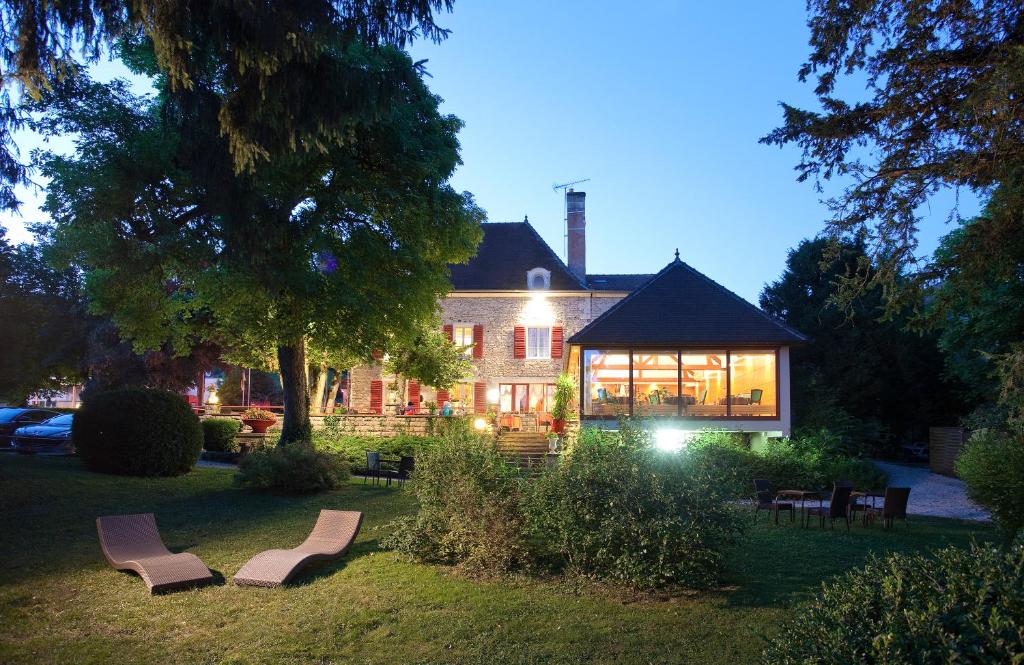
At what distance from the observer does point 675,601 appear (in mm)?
7473

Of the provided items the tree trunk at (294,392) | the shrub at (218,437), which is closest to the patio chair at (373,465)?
the tree trunk at (294,392)

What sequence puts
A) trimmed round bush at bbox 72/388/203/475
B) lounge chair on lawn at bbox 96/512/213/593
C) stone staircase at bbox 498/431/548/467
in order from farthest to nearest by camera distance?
stone staircase at bbox 498/431/548/467 → trimmed round bush at bbox 72/388/203/475 → lounge chair on lawn at bbox 96/512/213/593

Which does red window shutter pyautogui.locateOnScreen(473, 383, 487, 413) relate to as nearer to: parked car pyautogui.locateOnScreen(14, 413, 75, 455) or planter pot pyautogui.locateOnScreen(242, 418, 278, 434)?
planter pot pyautogui.locateOnScreen(242, 418, 278, 434)

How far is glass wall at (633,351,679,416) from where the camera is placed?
2416 centimetres

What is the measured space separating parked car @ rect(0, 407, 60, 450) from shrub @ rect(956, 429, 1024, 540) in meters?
25.5

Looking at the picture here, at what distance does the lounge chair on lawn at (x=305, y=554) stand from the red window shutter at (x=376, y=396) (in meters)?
25.8

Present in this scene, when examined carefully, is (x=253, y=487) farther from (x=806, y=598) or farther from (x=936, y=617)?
(x=936, y=617)

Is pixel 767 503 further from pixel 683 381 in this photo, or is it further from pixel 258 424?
pixel 258 424

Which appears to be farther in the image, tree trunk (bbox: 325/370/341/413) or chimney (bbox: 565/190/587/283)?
chimney (bbox: 565/190/587/283)

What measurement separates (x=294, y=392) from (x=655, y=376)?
1133 centimetres

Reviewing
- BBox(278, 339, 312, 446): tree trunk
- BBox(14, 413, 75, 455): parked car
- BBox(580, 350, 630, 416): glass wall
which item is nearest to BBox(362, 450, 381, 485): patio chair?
BBox(278, 339, 312, 446): tree trunk

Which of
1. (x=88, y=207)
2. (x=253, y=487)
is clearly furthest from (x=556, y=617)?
(x=88, y=207)

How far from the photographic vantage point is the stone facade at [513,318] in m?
34.6

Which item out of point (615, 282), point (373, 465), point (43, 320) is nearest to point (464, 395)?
point (615, 282)
